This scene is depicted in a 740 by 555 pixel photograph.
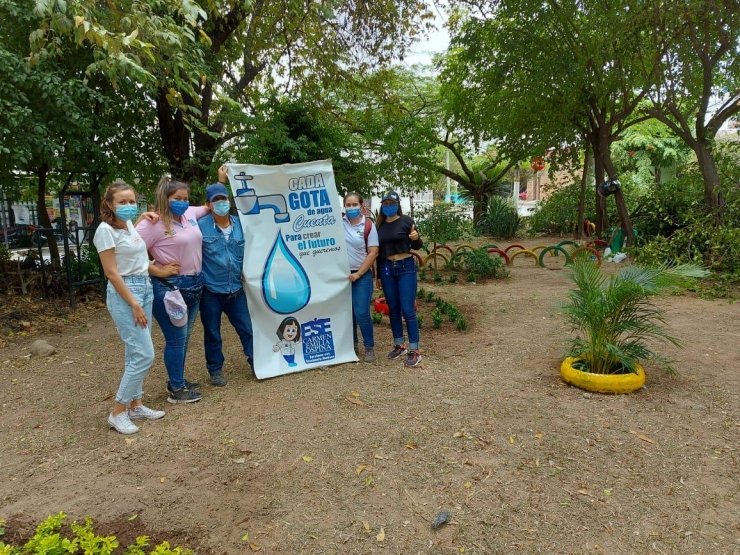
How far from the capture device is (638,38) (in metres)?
8.60

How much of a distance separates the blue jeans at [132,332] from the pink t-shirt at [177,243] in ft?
0.98

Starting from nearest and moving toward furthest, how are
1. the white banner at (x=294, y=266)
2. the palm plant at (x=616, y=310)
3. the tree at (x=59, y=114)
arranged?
the palm plant at (x=616, y=310)
the white banner at (x=294, y=266)
the tree at (x=59, y=114)

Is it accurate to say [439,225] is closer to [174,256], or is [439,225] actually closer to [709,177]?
[709,177]

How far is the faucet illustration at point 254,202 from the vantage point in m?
4.32

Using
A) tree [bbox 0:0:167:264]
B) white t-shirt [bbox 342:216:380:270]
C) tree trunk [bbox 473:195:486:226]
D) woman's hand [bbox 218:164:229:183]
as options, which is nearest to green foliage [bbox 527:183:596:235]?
tree trunk [bbox 473:195:486:226]

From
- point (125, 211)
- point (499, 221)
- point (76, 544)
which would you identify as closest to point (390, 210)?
point (125, 211)

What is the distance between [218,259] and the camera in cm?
398

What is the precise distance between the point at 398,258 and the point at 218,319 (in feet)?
5.18

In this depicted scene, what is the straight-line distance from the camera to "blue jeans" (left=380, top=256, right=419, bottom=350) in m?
4.54

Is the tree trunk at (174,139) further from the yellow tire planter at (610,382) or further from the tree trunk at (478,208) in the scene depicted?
the tree trunk at (478,208)

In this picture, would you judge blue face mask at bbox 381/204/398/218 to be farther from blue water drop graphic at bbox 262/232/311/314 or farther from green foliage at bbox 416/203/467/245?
green foliage at bbox 416/203/467/245

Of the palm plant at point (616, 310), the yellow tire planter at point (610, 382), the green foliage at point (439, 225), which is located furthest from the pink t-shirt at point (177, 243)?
the green foliage at point (439, 225)

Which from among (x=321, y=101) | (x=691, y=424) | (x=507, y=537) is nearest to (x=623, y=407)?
(x=691, y=424)

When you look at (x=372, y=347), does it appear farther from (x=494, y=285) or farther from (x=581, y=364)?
(x=494, y=285)
